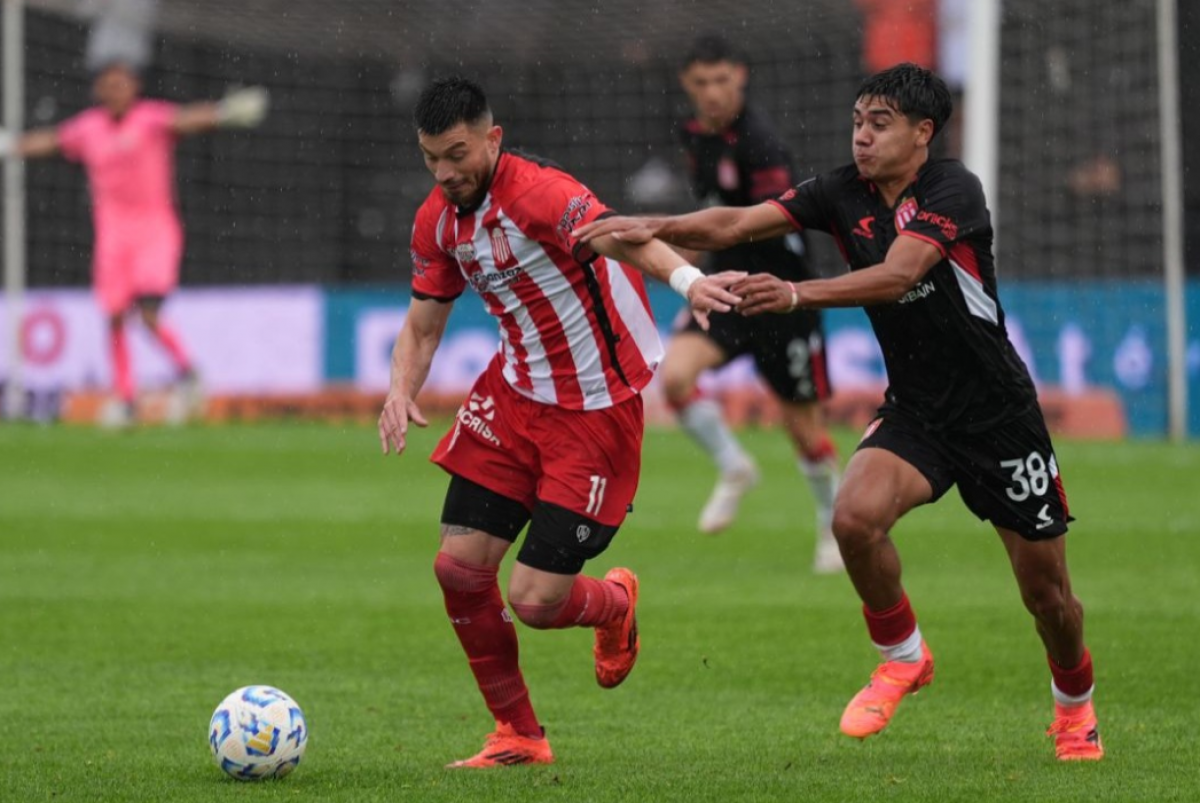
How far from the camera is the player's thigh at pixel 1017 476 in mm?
6266

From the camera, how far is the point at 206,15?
962 inches

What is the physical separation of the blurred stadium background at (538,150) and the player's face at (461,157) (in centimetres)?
987

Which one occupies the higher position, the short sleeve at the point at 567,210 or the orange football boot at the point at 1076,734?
the short sleeve at the point at 567,210

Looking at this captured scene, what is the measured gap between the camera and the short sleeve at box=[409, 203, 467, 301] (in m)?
6.77

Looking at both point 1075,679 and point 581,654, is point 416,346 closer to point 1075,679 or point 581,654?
point 581,654

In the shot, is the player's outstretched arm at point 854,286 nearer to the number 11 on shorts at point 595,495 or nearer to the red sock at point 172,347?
the number 11 on shorts at point 595,495

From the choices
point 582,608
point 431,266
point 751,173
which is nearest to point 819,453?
point 751,173

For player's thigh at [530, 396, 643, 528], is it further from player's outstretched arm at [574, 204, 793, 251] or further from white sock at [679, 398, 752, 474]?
white sock at [679, 398, 752, 474]

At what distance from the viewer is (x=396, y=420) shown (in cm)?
652

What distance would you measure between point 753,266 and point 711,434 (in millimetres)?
1304

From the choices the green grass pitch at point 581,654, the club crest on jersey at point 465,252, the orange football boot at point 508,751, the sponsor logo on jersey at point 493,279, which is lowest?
the green grass pitch at point 581,654

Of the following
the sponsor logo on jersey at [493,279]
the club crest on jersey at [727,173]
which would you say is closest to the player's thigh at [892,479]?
the sponsor logo on jersey at [493,279]

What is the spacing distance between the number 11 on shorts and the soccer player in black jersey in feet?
2.56

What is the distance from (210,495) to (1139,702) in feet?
30.6
